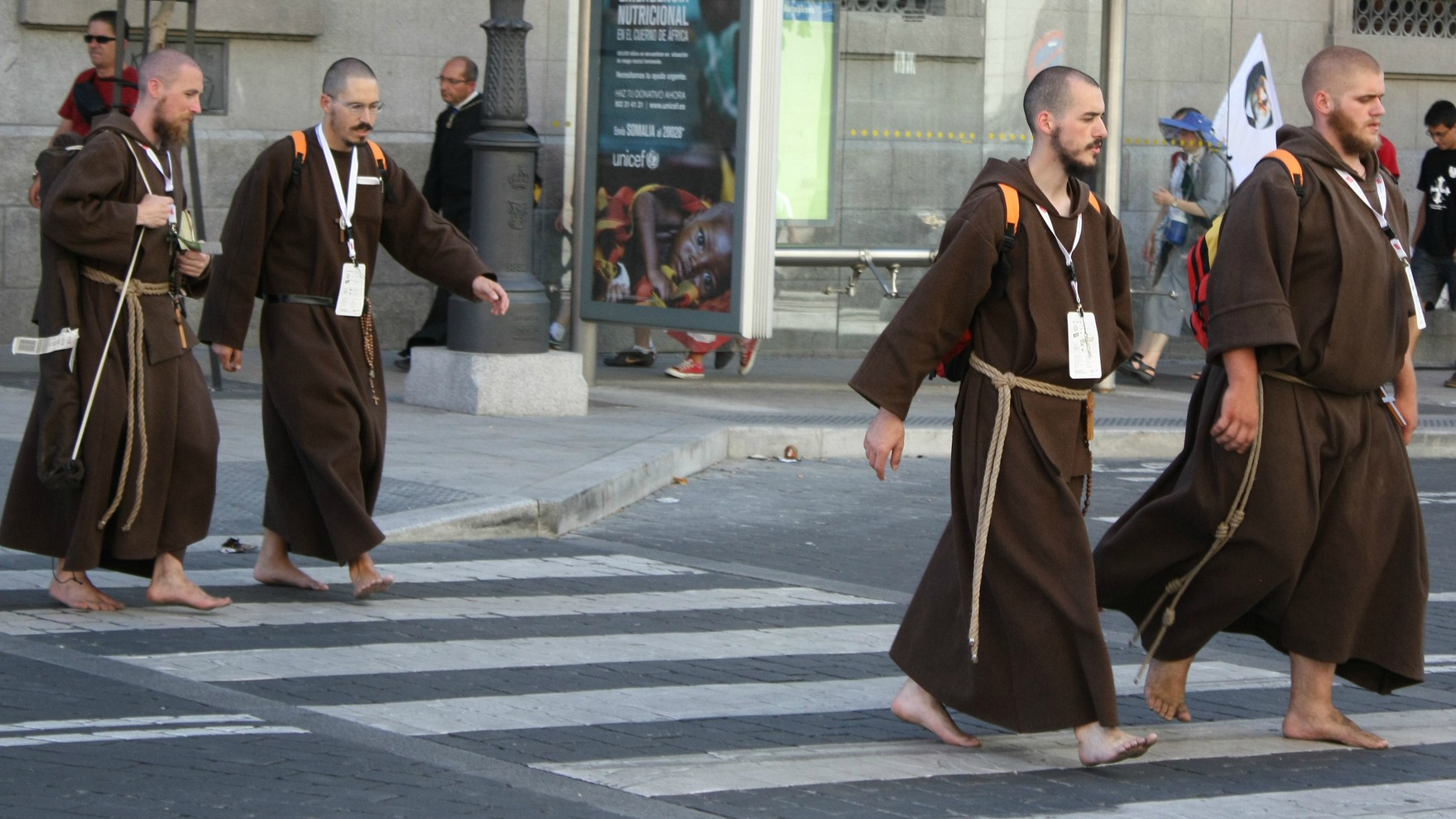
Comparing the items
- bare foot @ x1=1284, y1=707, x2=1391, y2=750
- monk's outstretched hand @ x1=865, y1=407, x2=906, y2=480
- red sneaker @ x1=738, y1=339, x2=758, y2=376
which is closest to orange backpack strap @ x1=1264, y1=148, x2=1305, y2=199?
monk's outstretched hand @ x1=865, y1=407, x2=906, y2=480

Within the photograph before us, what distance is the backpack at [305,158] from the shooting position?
23.6 feet

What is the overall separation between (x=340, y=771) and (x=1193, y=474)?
237 cm

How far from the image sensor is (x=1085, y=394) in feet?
17.6

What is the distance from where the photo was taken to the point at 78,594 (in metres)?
6.88

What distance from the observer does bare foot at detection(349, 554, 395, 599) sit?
7.14 metres

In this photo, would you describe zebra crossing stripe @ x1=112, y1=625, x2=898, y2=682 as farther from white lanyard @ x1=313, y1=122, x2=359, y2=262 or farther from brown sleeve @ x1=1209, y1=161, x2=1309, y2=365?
brown sleeve @ x1=1209, y1=161, x2=1309, y2=365

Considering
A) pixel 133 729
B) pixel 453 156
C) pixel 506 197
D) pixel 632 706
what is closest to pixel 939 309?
pixel 632 706

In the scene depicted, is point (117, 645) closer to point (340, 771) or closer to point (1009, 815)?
point (340, 771)

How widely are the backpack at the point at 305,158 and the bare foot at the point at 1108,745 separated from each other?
3435 millimetres

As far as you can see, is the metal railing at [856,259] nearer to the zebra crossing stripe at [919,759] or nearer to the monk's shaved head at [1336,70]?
the monk's shaved head at [1336,70]

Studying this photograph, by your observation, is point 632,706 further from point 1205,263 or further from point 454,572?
point 454,572

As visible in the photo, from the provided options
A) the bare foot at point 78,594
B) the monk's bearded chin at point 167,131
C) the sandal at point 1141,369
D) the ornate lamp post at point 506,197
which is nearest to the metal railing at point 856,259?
the sandal at point 1141,369

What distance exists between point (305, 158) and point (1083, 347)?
10.2ft

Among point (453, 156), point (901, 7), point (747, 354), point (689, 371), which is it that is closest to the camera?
point (453, 156)
